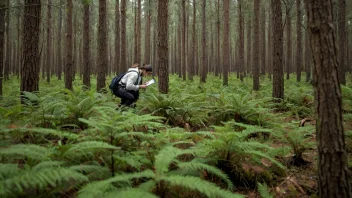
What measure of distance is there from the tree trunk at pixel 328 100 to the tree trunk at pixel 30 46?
6311 millimetres

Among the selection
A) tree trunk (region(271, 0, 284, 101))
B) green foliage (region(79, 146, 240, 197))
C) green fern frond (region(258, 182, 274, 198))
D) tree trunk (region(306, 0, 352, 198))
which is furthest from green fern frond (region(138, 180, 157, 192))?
tree trunk (region(271, 0, 284, 101))

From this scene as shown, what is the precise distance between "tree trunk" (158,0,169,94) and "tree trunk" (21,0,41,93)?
10.8 ft

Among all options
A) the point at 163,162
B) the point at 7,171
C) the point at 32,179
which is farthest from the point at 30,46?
the point at 163,162

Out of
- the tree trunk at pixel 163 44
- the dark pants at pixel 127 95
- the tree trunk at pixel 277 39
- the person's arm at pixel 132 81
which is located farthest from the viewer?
the tree trunk at pixel 277 39

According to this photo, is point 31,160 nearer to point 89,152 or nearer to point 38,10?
point 89,152

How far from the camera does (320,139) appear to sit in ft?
8.32

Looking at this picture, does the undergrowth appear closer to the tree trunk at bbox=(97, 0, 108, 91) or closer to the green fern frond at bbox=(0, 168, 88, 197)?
the green fern frond at bbox=(0, 168, 88, 197)

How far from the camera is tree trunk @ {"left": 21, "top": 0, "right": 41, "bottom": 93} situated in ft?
A: 20.5

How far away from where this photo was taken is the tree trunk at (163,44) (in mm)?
7402

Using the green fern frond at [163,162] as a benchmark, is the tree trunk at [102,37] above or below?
above

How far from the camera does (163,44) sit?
7.41 m

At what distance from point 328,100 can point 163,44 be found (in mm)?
5589

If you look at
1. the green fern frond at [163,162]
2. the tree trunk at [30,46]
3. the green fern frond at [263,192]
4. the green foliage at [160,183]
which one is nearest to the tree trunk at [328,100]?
the green fern frond at [263,192]

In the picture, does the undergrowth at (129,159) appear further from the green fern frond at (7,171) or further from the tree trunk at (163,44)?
the tree trunk at (163,44)
